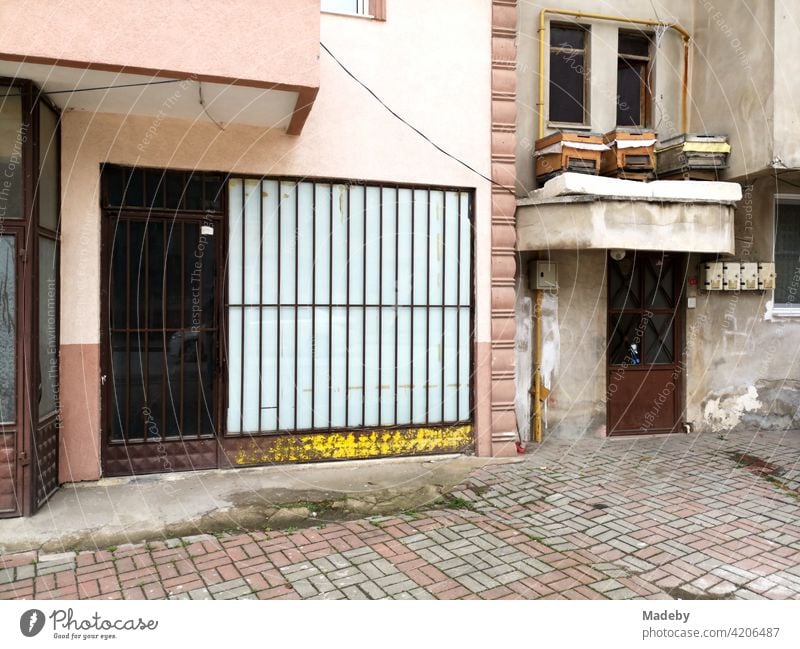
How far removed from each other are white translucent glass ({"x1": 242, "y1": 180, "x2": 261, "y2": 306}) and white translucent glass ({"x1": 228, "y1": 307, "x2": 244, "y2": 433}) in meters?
0.24

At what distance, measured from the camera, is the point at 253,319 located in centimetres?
654

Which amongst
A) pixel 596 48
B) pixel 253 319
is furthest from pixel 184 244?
pixel 596 48

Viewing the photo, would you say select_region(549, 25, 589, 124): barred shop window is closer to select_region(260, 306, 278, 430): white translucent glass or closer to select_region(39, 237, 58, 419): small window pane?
select_region(260, 306, 278, 430): white translucent glass

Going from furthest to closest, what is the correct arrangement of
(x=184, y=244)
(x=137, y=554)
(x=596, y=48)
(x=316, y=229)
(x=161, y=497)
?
(x=596, y=48), (x=316, y=229), (x=184, y=244), (x=161, y=497), (x=137, y=554)

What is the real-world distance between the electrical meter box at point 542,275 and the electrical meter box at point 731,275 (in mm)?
2607

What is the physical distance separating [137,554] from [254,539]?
851 mm

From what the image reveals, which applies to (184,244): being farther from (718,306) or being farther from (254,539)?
(718,306)

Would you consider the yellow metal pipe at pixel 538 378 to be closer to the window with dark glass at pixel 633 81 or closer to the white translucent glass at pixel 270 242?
the window with dark glass at pixel 633 81

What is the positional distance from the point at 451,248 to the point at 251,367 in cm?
267

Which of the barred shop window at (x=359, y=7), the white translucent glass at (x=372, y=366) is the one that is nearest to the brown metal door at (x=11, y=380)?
the white translucent glass at (x=372, y=366)

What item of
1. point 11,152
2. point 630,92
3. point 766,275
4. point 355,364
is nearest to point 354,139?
point 355,364

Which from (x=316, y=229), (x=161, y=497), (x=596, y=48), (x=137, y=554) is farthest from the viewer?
(x=596, y=48)

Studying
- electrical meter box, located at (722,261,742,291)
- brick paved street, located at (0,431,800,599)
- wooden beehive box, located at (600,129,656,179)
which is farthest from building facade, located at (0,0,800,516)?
brick paved street, located at (0,431,800,599)

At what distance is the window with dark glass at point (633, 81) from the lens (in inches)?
348
